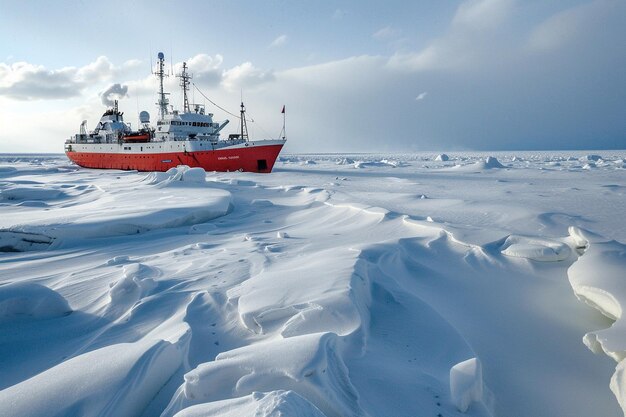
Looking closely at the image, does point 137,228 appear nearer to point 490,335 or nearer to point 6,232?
point 6,232

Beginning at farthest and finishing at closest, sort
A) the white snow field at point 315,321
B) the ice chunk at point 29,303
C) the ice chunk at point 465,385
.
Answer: the ice chunk at point 29,303
the ice chunk at point 465,385
the white snow field at point 315,321

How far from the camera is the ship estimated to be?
2139cm

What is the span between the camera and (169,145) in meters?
22.3

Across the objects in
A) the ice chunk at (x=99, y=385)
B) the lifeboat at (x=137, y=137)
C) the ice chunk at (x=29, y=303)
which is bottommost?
the ice chunk at (x=29, y=303)

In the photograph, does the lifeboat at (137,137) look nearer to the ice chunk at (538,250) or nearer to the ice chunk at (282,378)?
the ice chunk at (538,250)

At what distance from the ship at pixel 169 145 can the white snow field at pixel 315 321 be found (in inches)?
632

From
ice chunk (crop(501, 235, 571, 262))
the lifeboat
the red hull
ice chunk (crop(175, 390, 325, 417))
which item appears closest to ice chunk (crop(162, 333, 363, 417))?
ice chunk (crop(175, 390, 325, 417))

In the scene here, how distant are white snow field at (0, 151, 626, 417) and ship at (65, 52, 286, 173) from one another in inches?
632

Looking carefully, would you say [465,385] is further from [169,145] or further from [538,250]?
[169,145]

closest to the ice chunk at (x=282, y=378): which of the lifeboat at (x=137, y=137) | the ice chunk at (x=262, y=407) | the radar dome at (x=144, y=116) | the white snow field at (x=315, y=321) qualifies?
the white snow field at (x=315, y=321)

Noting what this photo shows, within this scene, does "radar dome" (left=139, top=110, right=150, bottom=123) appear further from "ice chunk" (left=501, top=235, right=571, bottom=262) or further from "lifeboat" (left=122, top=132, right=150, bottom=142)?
"ice chunk" (left=501, top=235, right=571, bottom=262)

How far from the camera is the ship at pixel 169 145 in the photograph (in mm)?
21391

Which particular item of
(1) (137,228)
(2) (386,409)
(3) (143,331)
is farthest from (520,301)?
(1) (137,228)

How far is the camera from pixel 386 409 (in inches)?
63.5
